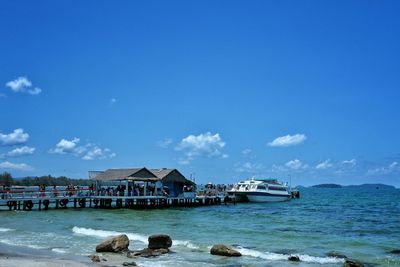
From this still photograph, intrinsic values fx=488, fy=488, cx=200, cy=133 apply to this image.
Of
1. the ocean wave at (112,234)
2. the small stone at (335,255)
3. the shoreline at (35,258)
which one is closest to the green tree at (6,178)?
→ the ocean wave at (112,234)

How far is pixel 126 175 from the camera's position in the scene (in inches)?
1857

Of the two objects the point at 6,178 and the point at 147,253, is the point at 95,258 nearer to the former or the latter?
the point at 147,253

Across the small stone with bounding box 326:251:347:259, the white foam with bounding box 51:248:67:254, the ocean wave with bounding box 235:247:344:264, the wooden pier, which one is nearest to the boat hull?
the wooden pier

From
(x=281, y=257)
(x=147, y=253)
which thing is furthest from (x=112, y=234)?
(x=281, y=257)

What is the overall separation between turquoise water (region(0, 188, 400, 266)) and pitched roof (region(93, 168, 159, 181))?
443 centimetres

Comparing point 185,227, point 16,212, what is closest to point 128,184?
point 16,212

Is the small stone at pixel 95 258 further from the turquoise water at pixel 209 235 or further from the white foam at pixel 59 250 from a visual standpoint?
the white foam at pixel 59 250

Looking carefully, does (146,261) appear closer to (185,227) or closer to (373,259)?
(373,259)

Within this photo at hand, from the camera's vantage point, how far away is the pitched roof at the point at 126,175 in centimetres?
4703

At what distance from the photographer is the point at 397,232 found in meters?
33.9

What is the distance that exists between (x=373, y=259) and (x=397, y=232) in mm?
12955

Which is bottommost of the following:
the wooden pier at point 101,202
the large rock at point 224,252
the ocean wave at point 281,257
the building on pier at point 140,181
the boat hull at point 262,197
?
the ocean wave at point 281,257

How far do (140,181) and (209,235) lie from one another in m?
21.3

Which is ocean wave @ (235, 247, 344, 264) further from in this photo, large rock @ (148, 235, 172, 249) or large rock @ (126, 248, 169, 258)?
large rock @ (126, 248, 169, 258)
